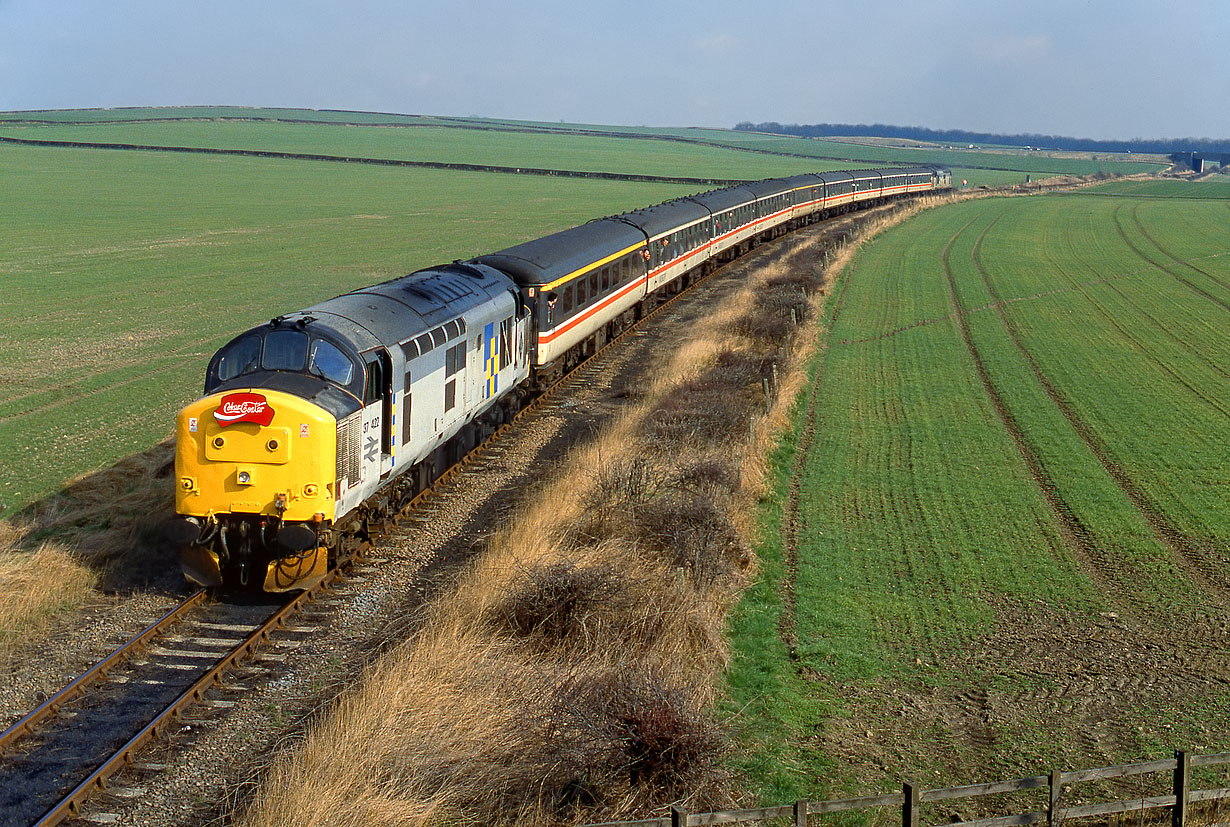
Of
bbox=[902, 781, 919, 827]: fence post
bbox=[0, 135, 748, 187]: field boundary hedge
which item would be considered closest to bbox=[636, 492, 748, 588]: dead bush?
bbox=[902, 781, 919, 827]: fence post

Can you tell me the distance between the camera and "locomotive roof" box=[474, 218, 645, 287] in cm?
2725

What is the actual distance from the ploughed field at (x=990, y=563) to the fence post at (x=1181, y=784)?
76.1 inches

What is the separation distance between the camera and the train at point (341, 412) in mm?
15383

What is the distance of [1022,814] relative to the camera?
31.3 feet

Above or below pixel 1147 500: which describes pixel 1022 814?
above

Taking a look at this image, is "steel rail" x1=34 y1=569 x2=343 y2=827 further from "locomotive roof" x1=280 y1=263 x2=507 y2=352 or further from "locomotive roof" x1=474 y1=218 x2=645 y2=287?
"locomotive roof" x1=474 y1=218 x2=645 y2=287

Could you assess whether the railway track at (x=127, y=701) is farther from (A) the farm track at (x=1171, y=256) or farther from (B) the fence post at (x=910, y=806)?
(A) the farm track at (x=1171, y=256)

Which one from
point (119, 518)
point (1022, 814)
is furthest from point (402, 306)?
point (1022, 814)

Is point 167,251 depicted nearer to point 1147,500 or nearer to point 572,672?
point 1147,500

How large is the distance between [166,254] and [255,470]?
5195 centimetres

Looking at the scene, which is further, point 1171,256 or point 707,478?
point 1171,256

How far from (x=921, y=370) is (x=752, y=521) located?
54.6 feet

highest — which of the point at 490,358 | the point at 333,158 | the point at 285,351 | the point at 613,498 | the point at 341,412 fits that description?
the point at 333,158

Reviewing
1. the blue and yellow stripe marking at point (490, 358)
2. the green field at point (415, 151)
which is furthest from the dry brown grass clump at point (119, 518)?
the green field at point (415, 151)
